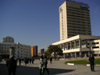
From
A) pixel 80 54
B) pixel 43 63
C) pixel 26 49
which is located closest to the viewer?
pixel 43 63

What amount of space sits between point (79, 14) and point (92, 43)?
65997mm

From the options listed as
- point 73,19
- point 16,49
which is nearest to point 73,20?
point 73,19

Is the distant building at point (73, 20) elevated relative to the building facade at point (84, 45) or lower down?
elevated

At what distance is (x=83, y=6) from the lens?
508ft

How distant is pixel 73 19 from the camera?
490 feet

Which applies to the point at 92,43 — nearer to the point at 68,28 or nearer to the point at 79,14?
the point at 68,28

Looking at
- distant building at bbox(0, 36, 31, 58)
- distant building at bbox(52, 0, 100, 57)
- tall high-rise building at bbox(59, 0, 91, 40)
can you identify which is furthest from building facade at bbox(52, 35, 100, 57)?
distant building at bbox(0, 36, 31, 58)

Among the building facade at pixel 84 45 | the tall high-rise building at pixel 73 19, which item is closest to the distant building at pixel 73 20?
the tall high-rise building at pixel 73 19

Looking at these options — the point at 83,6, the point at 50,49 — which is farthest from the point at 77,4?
the point at 50,49

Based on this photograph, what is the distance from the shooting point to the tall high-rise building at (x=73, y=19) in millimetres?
145125

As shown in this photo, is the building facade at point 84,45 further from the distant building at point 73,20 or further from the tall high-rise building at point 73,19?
the tall high-rise building at point 73,19

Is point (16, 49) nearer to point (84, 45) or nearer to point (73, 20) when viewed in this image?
point (73, 20)

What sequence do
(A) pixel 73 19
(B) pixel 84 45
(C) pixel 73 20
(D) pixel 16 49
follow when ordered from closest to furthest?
(B) pixel 84 45 → (C) pixel 73 20 → (A) pixel 73 19 → (D) pixel 16 49

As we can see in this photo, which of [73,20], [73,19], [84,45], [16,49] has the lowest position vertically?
[16,49]
